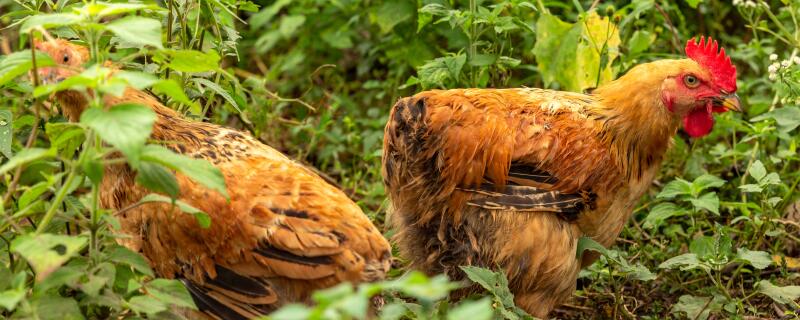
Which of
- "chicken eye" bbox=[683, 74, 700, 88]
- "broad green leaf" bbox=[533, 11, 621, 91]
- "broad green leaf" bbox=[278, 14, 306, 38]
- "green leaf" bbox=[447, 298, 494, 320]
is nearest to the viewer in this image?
"green leaf" bbox=[447, 298, 494, 320]

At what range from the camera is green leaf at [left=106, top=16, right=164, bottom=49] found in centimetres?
289

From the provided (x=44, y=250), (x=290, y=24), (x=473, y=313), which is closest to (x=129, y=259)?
(x=44, y=250)

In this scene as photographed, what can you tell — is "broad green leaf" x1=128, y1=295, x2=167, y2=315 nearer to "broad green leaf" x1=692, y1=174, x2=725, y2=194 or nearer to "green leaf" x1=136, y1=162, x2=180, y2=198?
"green leaf" x1=136, y1=162, x2=180, y2=198

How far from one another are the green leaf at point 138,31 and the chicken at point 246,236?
29.8 inches

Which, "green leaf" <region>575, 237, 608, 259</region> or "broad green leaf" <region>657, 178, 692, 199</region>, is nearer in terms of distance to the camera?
"green leaf" <region>575, 237, 608, 259</region>

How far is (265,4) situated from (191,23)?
2707mm

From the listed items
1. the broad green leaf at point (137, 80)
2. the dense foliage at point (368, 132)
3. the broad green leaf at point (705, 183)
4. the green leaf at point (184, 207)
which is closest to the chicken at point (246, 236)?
the dense foliage at point (368, 132)

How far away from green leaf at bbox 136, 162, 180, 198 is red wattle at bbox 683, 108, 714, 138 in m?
2.65

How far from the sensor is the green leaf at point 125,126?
2691mm

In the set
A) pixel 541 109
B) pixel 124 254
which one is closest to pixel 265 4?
pixel 541 109

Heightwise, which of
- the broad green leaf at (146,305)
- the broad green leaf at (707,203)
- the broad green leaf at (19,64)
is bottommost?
the broad green leaf at (707,203)

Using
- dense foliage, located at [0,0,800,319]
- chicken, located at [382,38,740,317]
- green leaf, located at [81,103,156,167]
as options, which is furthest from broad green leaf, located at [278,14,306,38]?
green leaf, located at [81,103,156,167]

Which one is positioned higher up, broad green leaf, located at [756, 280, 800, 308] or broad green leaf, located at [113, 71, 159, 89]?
broad green leaf, located at [113, 71, 159, 89]

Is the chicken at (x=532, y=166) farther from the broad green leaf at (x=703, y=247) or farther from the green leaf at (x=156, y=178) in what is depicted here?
the green leaf at (x=156, y=178)
